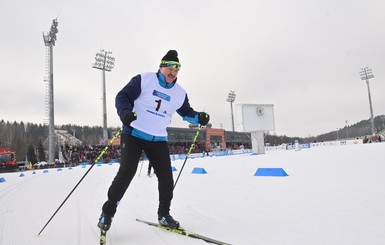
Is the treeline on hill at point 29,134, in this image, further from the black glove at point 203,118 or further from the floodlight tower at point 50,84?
the black glove at point 203,118

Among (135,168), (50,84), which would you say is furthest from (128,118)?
(50,84)

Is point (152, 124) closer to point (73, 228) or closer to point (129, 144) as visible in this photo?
point (129, 144)

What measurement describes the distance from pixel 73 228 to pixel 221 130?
194ft

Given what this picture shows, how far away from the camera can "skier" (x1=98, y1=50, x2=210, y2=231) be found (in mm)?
2379

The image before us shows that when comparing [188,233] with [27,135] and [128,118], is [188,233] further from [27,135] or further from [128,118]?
[27,135]

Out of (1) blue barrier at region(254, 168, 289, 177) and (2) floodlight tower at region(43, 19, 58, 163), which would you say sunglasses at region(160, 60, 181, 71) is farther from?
(2) floodlight tower at region(43, 19, 58, 163)

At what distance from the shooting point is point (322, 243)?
1.83 metres

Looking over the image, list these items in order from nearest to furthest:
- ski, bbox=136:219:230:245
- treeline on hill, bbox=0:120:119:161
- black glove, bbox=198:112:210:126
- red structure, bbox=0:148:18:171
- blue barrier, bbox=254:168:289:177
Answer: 1. ski, bbox=136:219:230:245
2. black glove, bbox=198:112:210:126
3. blue barrier, bbox=254:168:289:177
4. red structure, bbox=0:148:18:171
5. treeline on hill, bbox=0:120:119:161

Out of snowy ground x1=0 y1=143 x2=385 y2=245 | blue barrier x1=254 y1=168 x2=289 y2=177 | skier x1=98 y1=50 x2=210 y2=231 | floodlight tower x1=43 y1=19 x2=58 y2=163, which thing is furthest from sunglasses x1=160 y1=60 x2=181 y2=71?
floodlight tower x1=43 y1=19 x2=58 y2=163

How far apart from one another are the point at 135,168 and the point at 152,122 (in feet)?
1.51

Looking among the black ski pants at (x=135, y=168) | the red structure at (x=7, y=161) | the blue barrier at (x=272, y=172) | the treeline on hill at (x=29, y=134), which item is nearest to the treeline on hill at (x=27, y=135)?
the treeline on hill at (x=29, y=134)

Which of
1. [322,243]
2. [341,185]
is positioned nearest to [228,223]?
[322,243]

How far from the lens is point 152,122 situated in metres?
2.51

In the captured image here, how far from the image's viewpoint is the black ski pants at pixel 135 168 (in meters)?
→ 2.27
